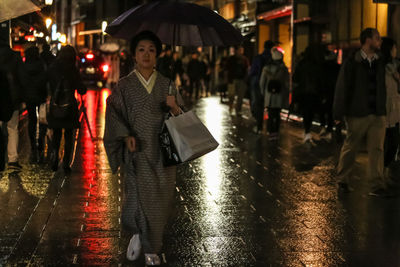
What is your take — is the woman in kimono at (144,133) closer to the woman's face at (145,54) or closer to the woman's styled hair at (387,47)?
the woman's face at (145,54)

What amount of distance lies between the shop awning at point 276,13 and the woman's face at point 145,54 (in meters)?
23.1

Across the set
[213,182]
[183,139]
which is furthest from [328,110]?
[183,139]

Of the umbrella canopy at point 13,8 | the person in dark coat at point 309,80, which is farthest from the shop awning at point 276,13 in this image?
the umbrella canopy at point 13,8

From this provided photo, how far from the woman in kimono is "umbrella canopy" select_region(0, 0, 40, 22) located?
2.75 meters

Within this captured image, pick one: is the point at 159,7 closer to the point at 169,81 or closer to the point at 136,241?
the point at 169,81

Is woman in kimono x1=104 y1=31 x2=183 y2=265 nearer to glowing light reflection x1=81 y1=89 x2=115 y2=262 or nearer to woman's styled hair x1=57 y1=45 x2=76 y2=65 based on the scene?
glowing light reflection x1=81 y1=89 x2=115 y2=262

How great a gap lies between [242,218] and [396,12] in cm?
1242

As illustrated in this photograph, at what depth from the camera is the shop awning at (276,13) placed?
29.9 m

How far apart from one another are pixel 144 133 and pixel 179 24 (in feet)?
5.16

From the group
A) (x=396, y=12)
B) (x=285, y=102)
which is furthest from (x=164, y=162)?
(x=396, y=12)

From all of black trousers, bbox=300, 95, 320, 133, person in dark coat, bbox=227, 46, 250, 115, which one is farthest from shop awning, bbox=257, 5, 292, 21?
black trousers, bbox=300, 95, 320, 133

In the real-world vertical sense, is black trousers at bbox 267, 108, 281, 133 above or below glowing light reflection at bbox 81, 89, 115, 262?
above

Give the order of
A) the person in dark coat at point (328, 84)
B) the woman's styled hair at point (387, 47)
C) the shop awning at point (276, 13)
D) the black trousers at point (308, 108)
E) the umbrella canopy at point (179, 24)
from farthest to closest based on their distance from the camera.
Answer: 1. the shop awning at point (276, 13)
2. the person in dark coat at point (328, 84)
3. the black trousers at point (308, 108)
4. the woman's styled hair at point (387, 47)
5. the umbrella canopy at point (179, 24)

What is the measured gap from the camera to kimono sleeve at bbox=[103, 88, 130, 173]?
259 inches
